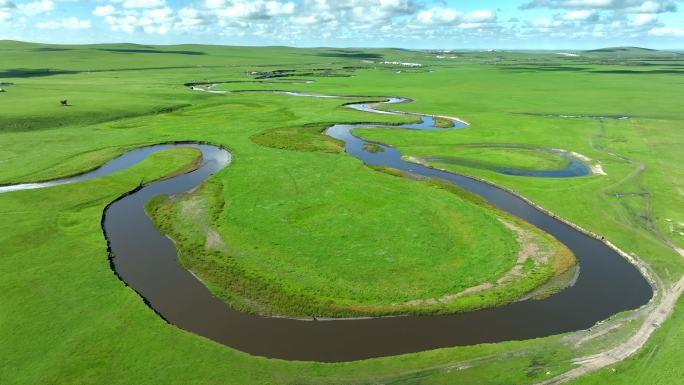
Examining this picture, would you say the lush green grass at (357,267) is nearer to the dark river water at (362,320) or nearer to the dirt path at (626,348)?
the dark river water at (362,320)

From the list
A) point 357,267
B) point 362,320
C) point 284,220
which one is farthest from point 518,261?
point 284,220

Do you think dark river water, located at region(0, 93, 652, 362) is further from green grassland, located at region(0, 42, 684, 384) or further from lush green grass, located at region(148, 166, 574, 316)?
green grassland, located at region(0, 42, 684, 384)

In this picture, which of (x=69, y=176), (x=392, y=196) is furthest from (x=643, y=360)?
(x=69, y=176)

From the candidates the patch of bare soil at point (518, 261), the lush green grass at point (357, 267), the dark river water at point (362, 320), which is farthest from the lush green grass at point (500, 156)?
the patch of bare soil at point (518, 261)

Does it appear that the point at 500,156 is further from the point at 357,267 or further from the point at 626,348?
the point at 626,348

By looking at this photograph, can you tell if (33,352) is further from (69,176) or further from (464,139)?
(464,139)
